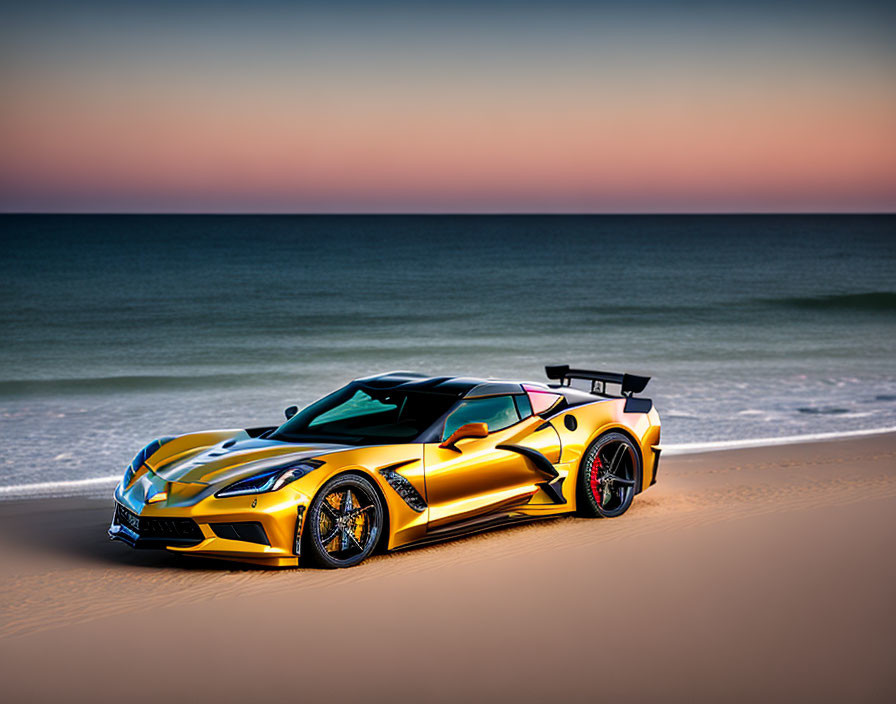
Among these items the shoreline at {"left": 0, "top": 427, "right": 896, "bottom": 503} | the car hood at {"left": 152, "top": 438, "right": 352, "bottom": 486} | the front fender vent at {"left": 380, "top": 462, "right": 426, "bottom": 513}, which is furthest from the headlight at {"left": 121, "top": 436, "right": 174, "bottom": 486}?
the shoreline at {"left": 0, "top": 427, "right": 896, "bottom": 503}

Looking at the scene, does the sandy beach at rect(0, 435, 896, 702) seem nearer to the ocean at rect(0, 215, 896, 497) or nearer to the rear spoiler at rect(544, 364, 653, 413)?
the rear spoiler at rect(544, 364, 653, 413)

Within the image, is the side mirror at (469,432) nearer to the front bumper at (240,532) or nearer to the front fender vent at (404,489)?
the front fender vent at (404,489)

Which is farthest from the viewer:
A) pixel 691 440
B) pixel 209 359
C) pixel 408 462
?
pixel 209 359

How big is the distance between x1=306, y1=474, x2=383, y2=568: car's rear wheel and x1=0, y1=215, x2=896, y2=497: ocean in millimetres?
4854

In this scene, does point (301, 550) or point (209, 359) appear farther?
point (209, 359)

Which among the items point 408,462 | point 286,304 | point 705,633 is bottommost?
point 705,633

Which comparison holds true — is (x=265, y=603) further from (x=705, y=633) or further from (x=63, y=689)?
(x=705, y=633)

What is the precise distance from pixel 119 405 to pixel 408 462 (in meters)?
11.9

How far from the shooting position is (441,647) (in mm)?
5891

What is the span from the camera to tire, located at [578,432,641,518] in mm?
8852

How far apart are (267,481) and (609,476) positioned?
309 centimetres

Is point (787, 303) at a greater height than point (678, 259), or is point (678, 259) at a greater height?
point (678, 259)

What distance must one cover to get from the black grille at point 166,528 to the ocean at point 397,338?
4.26 meters

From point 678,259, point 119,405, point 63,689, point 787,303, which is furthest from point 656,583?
point 678,259
